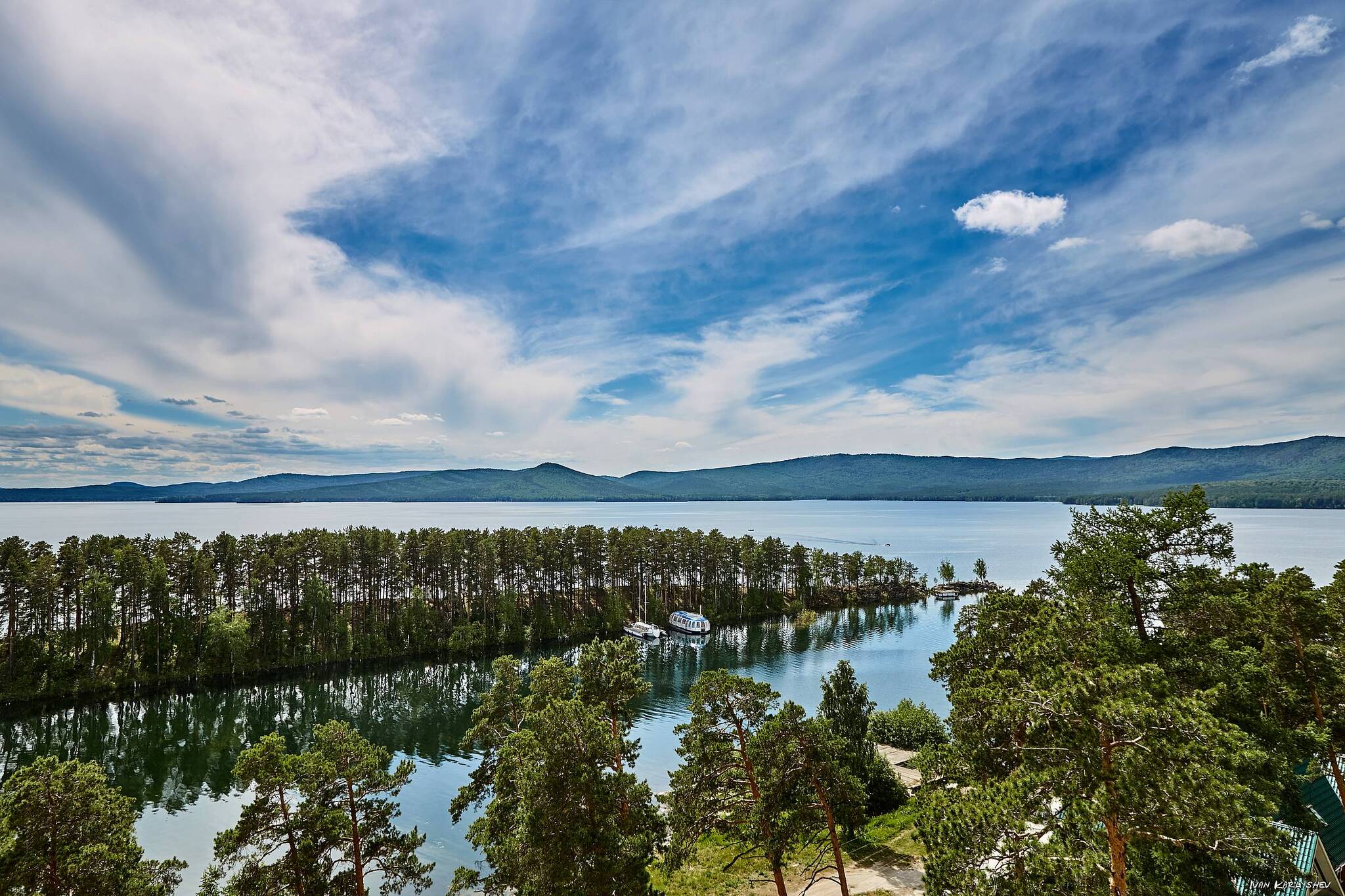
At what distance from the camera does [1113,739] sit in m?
9.01

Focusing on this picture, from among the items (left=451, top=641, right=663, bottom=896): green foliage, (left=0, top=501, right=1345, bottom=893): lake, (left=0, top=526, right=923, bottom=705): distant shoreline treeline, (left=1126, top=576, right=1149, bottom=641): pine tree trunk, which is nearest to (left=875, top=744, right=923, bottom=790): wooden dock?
(left=0, top=501, right=1345, bottom=893): lake

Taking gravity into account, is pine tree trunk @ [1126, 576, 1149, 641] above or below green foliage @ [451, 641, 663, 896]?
above

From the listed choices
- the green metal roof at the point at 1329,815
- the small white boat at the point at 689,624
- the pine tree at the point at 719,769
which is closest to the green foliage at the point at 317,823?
the pine tree at the point at 719,769

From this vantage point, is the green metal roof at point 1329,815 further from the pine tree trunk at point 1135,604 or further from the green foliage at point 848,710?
the green foliage at point 848,710

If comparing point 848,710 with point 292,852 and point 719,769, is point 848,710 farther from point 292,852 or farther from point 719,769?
point 292,852

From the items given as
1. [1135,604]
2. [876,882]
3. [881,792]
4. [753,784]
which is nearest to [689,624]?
[881,792]

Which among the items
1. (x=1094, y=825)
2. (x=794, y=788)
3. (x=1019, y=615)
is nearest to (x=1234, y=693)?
(x=1019, y=615)

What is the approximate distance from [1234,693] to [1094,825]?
9067mm

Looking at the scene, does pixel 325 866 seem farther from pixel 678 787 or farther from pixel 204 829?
pixel 204 829

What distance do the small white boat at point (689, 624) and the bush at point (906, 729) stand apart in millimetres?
36237

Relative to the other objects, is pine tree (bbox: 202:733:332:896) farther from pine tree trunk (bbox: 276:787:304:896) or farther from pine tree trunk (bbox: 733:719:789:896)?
pine tree trunk (bbox: 733:719:789:896)

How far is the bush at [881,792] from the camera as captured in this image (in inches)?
985

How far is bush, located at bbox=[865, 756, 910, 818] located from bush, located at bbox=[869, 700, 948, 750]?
7100 mm

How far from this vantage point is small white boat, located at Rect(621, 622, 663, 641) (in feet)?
220
